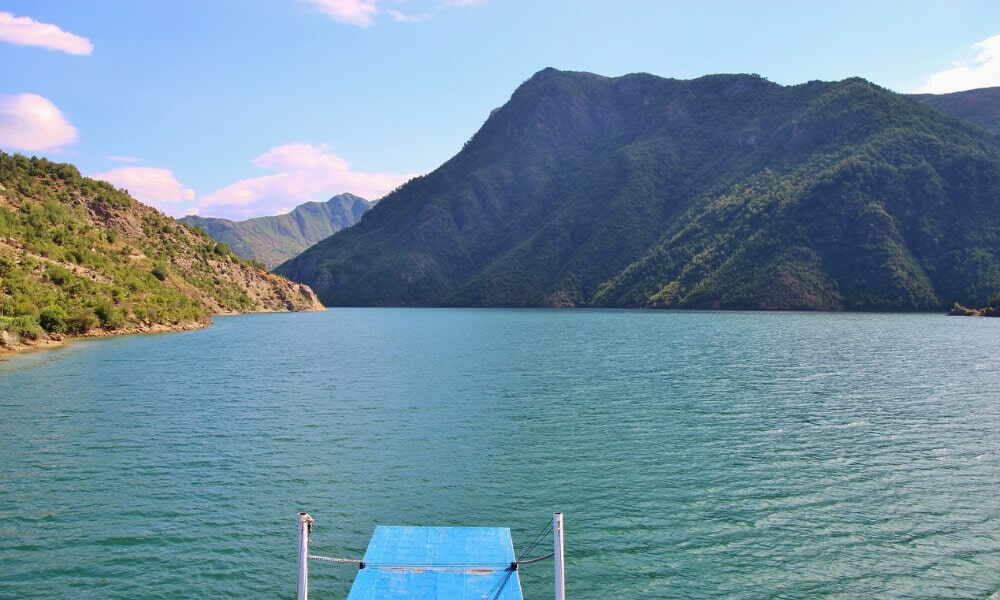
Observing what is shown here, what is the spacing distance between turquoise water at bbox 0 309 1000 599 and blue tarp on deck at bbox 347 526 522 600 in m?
1.99

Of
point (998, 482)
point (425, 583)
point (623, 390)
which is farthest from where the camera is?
point (623, 390)

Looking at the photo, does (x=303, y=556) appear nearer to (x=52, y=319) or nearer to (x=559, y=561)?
(x=559, y=561)

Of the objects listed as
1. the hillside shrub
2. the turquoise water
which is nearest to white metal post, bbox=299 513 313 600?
the turquoise water

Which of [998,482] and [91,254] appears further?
[91,254]

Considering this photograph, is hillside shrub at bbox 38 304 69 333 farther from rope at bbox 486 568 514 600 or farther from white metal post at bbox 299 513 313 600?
rope at bbox 486 568 514 600

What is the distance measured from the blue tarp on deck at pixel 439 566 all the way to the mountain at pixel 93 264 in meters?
65.4

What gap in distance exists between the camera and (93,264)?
302 feet

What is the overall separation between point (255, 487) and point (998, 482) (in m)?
28.4

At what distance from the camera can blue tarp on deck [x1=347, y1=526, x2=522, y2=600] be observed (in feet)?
41.5

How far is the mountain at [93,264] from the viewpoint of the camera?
7338 cm

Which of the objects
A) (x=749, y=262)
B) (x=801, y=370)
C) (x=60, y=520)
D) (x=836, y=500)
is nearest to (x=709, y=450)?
(x=836, y=500)

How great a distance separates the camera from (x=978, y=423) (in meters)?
34.3

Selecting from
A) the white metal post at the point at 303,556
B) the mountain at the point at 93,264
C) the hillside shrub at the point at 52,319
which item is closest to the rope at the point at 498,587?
the white metal post at the point at 303,556

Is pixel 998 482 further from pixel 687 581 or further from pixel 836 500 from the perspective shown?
pixel 687 581
